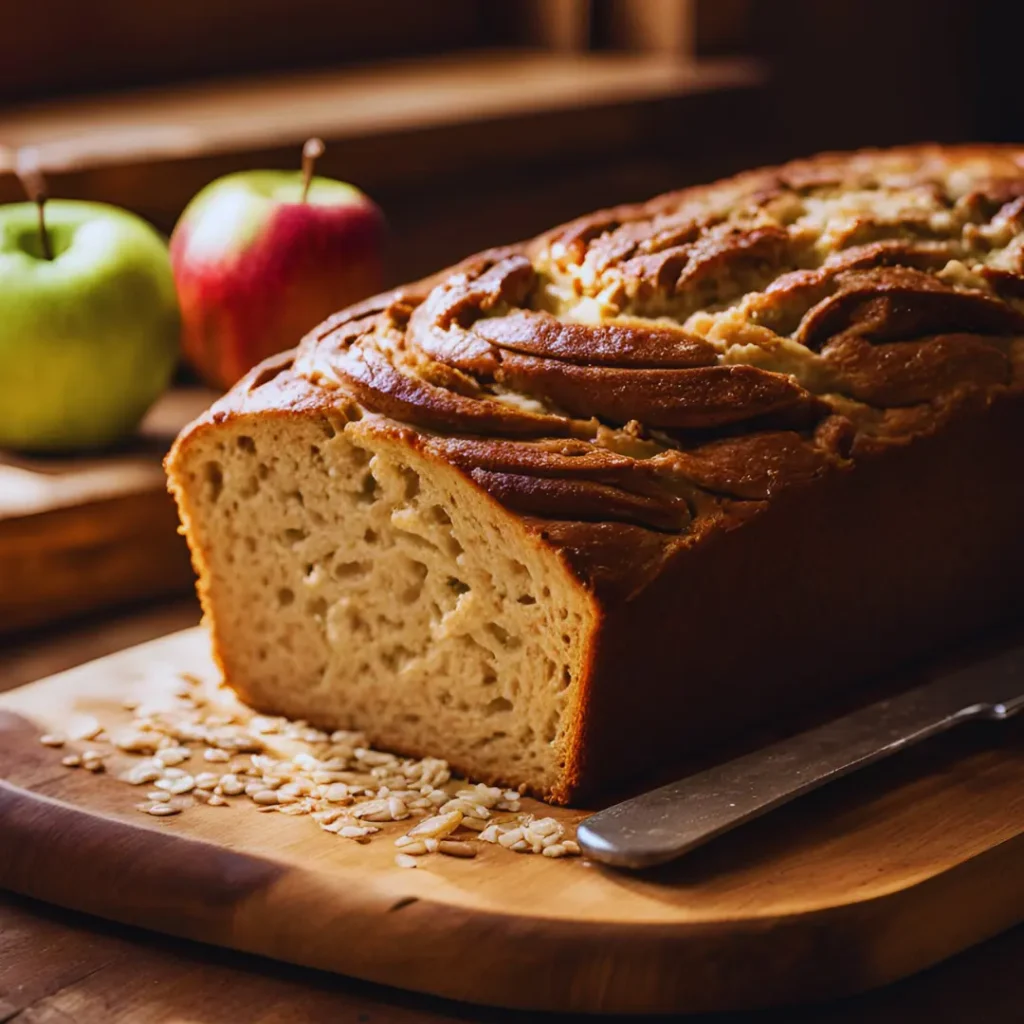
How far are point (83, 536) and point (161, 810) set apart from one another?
65 centimetres

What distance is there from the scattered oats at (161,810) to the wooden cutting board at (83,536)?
590mm

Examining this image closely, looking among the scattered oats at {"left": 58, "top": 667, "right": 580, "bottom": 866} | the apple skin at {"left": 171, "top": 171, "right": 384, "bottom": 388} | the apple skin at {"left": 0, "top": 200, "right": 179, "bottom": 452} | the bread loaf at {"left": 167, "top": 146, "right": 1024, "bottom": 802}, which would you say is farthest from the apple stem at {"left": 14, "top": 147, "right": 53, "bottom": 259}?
the scattered oats at {"left": 58, "top": 667, "right": 580, "bottom": 866}

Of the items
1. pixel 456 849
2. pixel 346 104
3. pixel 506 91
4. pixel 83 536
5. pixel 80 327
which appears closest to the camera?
pixel 456 849

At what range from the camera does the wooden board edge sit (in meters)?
1.39

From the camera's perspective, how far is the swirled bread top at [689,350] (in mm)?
1660

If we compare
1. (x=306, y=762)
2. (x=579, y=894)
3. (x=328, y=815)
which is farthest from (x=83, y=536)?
(x=579, y=894)

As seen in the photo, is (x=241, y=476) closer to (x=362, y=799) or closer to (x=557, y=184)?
(x=362, y=799)

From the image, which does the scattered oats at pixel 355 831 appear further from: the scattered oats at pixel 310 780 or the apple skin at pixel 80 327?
the apple skin at pixel 80 327

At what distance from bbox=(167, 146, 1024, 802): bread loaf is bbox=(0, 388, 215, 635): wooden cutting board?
0.34m

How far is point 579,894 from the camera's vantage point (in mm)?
1462

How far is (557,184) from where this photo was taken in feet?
11.1

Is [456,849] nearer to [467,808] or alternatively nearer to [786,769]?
[467,808]

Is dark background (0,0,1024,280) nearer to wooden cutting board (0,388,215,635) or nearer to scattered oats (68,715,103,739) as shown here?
wooden cutting board (0,388,215,635)

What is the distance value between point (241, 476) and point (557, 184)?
1729 millimetres
